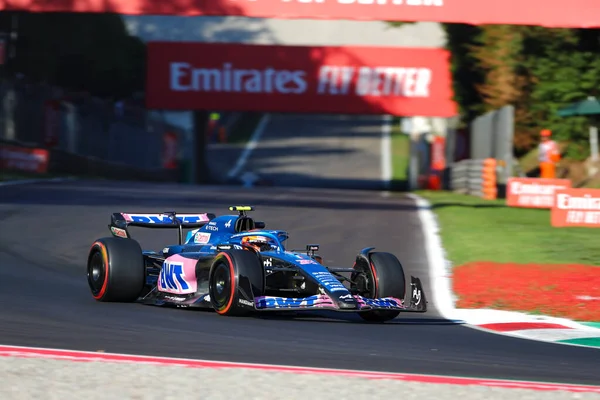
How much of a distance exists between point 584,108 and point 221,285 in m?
22.4

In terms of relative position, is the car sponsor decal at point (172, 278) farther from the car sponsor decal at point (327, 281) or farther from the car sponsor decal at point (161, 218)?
the car sponsor decal at point (327, 281)

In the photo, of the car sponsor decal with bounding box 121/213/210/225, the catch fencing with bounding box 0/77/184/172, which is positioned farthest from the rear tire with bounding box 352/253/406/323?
the catch fencing with bounding box 0/77/184/172

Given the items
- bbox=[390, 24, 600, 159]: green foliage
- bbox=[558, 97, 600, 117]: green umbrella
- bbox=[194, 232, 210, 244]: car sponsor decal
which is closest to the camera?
bbox=[194, 232, 210, 244]: car sponsor decal

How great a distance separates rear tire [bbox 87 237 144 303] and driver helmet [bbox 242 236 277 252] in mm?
1213

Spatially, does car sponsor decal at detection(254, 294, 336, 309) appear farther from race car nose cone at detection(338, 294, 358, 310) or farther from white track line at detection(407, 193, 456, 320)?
white track line at detection(407, 193, 456, 320)

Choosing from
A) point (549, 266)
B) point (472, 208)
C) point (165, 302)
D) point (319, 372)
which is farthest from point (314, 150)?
point (319, 372)

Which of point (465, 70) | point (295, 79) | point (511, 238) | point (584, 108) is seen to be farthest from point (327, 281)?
point (465, 70)

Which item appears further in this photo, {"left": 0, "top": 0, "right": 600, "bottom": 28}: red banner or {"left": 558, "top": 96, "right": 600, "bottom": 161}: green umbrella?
{"left": 558, "top": 96, "right": 600, "bottom": 161}: green umbrella

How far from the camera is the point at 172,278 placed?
35.7 ft

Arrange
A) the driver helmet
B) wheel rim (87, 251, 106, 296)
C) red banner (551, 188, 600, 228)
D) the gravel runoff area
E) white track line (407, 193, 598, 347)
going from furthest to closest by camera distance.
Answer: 1. red banner (551, 188, 600, 228)
2. wheel rim (87, 251, 106, 296)
3. the driver helmet
4. white track line (407, 193, 598, 347)
5. the gravel runoff area

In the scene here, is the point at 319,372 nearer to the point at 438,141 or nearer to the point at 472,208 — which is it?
the point at 472,208

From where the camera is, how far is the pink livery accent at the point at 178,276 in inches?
424

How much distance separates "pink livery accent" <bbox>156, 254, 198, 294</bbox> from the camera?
10758 mm

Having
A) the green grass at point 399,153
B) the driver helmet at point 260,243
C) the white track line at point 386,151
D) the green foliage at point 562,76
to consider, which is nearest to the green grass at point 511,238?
the driver helmet at point 260,243
